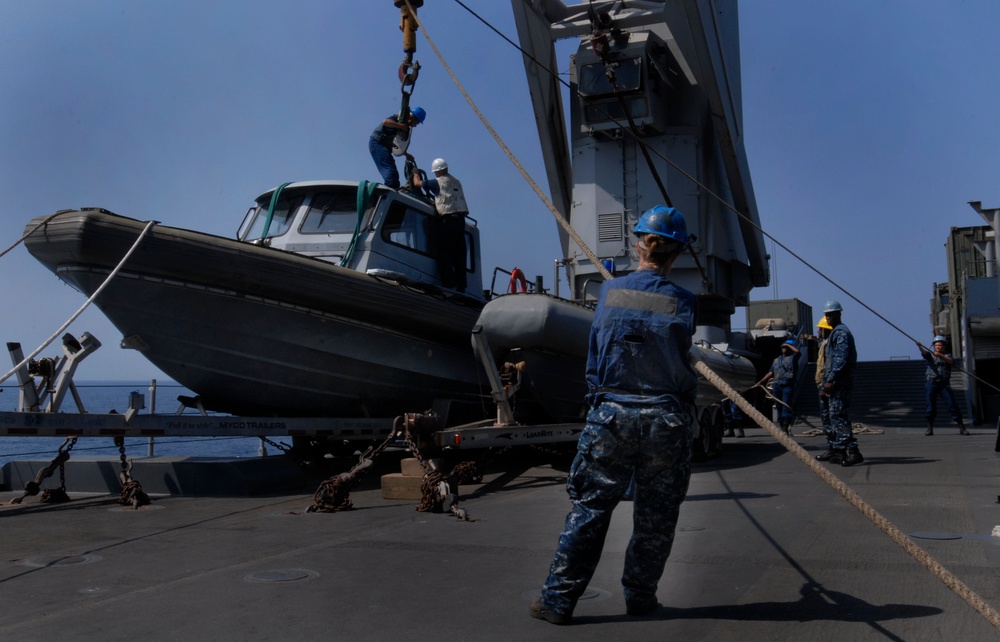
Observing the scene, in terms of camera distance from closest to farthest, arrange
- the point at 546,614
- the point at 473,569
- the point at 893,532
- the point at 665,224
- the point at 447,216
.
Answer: the point at 893,532, the point at 546,614, the point at 665,224, the point at 473,569, the point at 447,216

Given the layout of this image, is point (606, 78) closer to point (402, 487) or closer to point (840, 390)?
point (840, 390)

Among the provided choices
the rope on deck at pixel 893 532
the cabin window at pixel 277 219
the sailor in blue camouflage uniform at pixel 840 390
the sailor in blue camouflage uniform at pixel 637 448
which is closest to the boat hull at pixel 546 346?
the sailor in blue camouflage uniform at pixel 840 390

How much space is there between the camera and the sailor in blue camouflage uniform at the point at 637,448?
2986 millimetres

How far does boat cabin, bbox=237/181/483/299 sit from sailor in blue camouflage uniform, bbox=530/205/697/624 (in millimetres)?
5581

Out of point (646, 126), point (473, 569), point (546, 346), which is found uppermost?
point (646, 126)

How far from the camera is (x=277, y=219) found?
9195 millimetres

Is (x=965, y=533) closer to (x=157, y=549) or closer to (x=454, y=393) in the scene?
(x=157, y=549)

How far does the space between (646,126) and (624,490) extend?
1148 centimetres

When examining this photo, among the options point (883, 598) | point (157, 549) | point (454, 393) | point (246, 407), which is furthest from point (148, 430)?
point (883, 598)

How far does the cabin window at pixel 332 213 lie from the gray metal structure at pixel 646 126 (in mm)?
4856

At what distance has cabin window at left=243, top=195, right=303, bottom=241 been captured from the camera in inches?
359

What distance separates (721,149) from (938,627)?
12151 millimetres

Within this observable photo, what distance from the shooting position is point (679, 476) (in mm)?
3066

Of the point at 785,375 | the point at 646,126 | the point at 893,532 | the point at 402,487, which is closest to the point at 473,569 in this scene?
the point at 893,532
